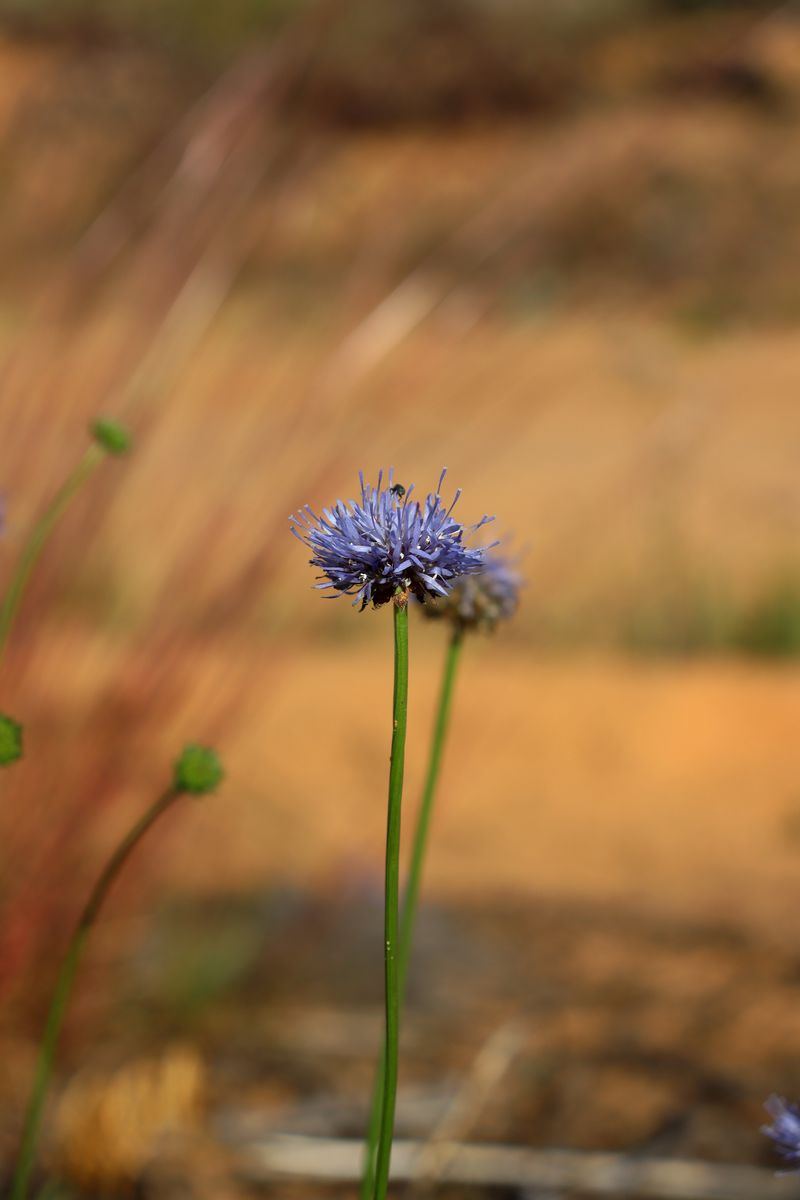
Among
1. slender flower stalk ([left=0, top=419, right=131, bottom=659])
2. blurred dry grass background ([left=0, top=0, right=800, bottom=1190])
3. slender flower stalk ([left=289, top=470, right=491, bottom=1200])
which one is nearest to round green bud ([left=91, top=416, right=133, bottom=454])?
slender flower stalk ([left=0, top=419, right=131, bottom=659])

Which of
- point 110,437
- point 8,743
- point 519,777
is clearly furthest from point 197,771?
point 519,777

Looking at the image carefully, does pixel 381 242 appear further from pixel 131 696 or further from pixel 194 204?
pixel 131 696

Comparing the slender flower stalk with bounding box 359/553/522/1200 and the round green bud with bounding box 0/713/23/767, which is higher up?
the slender flower stalk with bounding box 359/553/522/1200

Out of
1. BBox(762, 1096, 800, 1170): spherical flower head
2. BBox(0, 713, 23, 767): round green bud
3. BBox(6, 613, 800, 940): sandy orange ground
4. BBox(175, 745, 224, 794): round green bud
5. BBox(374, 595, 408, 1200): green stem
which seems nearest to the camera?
BBox(374, 595, 408, 1200): green stem

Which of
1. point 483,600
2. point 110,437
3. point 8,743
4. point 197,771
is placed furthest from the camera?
→ point 483,600

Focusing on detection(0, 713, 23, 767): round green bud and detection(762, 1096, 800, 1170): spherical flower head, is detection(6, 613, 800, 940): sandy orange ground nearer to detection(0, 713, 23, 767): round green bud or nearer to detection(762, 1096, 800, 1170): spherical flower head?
detection(0, 713, 23, 767): round green bud

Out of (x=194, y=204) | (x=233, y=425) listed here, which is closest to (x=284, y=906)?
(x=194, y=204)

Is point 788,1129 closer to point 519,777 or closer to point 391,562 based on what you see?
point 391,562
